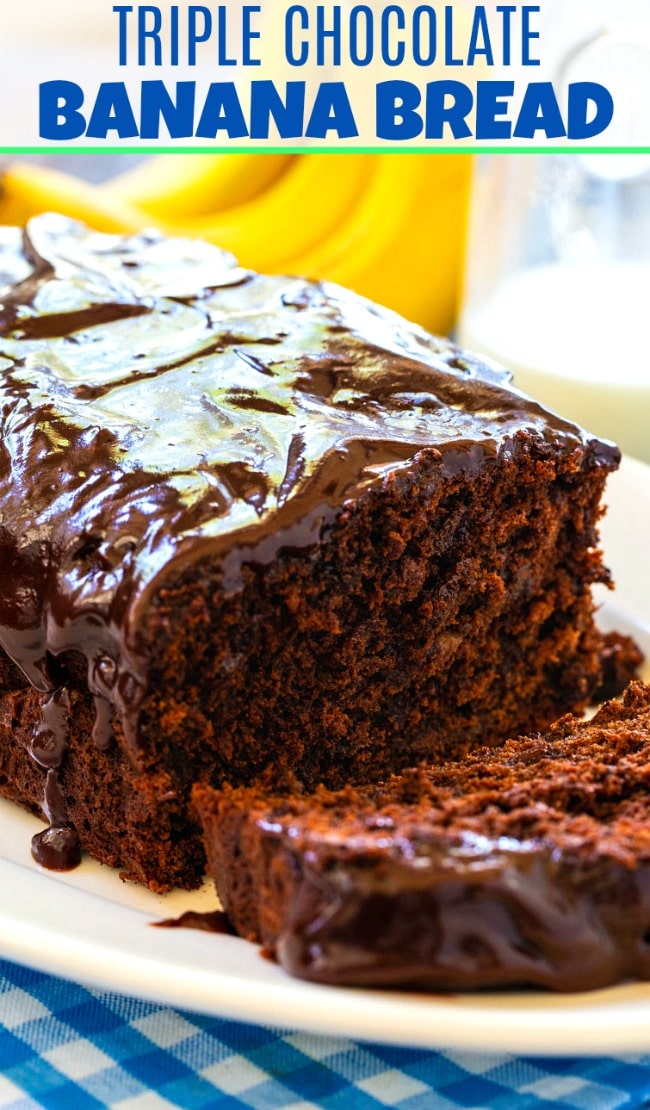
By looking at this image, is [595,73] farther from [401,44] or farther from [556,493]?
[556,493]

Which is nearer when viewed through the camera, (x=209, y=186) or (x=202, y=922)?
(x=202, y=922)

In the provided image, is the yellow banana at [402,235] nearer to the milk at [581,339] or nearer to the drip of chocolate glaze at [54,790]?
the milk at [581,339]

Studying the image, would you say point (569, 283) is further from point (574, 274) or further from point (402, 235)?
point (402, 235)

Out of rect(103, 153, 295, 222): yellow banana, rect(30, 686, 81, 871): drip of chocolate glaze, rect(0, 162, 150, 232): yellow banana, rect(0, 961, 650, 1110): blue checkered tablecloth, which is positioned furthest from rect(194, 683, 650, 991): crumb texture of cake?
rect(103, 153, 295, 222): yellow banana

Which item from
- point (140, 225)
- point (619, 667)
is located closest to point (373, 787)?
point (619, 667)

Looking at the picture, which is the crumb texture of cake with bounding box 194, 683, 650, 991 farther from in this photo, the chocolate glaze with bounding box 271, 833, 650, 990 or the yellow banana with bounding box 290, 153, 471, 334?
the yellow banana with bounding box 290, 153, 471, 334

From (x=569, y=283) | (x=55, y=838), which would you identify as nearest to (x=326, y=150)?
(x=569, y=283)
